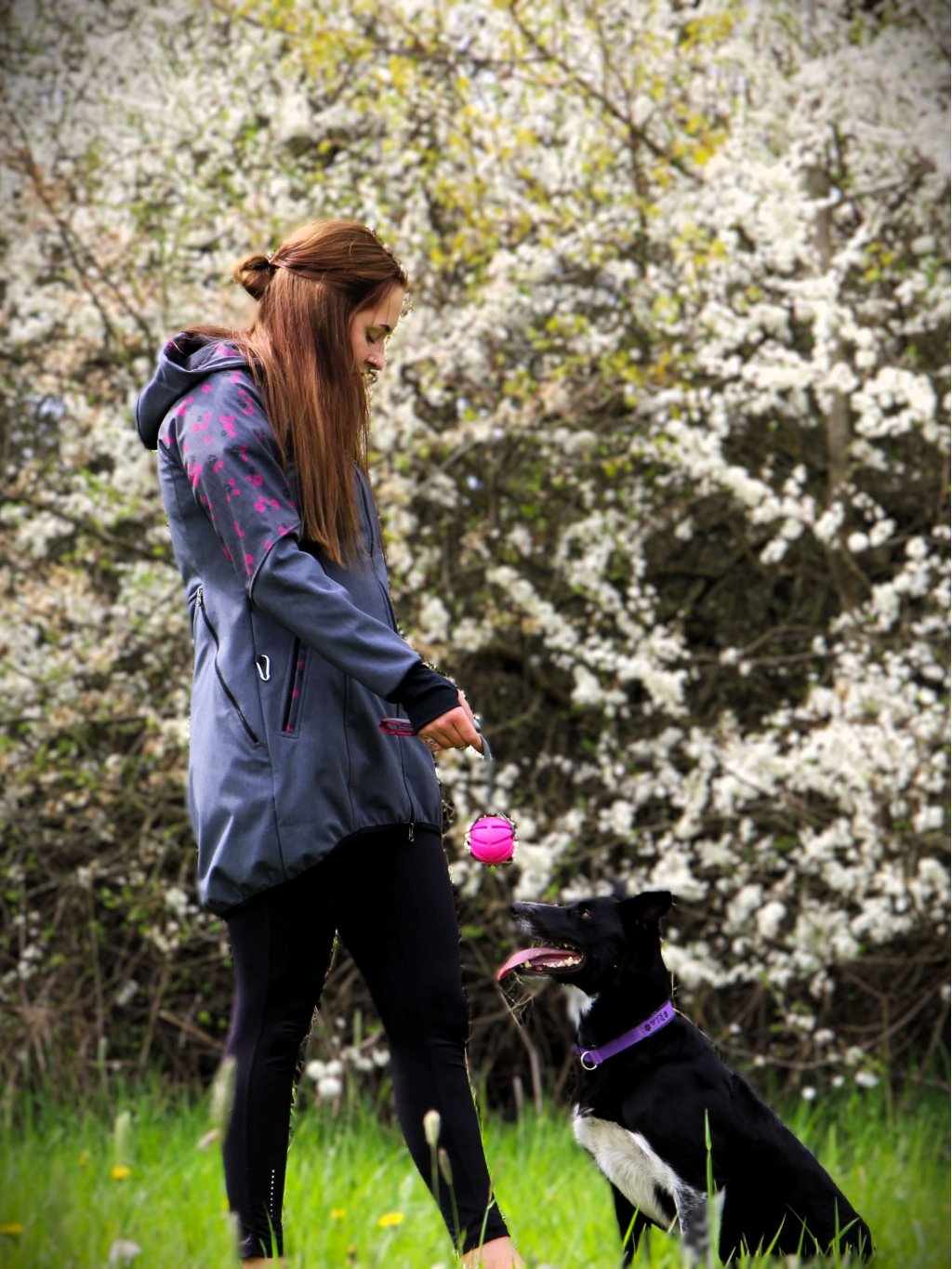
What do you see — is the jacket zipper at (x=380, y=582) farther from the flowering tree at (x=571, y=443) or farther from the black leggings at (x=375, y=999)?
the flowering tree at (x=571, y=443)

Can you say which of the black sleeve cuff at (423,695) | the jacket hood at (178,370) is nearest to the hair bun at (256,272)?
the jacket hood at (178,370)

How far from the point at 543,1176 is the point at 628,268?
3.02 metres

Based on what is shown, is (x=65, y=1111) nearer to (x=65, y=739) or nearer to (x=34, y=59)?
(x=65, y=739)

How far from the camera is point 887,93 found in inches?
194

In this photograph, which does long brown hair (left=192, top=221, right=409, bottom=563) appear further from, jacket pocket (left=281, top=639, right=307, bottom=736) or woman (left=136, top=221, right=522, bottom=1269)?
jacket pocket (left=281, top=639, right=307, bottom=736)

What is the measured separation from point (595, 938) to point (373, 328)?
1.16 meters

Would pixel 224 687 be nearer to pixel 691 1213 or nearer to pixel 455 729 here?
pixel 455 729

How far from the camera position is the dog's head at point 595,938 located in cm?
257

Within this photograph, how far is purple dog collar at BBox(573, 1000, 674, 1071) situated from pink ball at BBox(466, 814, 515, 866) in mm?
450

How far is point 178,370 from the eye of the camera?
2.21 meters

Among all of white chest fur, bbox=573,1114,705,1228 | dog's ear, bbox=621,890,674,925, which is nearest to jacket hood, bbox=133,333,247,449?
dog's ear, bbox=621,890,674,925

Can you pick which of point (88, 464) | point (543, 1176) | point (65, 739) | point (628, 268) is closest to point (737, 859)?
point (543, 1176)

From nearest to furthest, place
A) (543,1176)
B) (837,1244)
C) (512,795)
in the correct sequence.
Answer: (837,1244) → (543,1176) → (512,795)

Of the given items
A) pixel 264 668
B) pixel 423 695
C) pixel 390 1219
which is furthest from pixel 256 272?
pixel 390 1219
